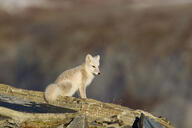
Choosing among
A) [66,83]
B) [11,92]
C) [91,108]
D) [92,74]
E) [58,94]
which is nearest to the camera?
[91,108]

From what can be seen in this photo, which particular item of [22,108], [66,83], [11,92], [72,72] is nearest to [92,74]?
[72,72]

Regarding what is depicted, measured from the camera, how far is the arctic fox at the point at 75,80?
1358 centimetres

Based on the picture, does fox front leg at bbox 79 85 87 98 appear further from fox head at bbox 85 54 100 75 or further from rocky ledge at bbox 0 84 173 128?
rocky ledge at bbox 0 84 173 128

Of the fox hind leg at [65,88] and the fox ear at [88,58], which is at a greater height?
the fox ear at [88,58]

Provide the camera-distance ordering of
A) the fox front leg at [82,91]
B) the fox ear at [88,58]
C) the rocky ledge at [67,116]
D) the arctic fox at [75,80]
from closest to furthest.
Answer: the rocky ledge at [67,116], the arctic fox at [75,80], the fox front leg at [82,91], the fox ear at [88,58]

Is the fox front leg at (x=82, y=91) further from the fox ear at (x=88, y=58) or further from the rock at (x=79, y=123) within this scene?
the rock at (x=79, y=123)

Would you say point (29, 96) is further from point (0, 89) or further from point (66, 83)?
point (66, 83)

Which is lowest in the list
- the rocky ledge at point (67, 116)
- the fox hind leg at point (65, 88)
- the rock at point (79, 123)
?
the rock at point (79, 123)

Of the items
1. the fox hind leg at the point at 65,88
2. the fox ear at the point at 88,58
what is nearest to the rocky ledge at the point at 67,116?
the fox hind leg at the point at 65,88

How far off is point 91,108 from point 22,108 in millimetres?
2595

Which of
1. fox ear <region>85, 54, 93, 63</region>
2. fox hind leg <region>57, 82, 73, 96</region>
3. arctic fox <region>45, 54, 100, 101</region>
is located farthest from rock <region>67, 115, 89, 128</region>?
fox ear <region>85, 54, 93, 63</region>

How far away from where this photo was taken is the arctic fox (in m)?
13.6

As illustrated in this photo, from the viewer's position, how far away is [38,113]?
28.1 ft

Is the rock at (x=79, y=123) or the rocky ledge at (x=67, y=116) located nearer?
the rock at (x=79, y=123)
